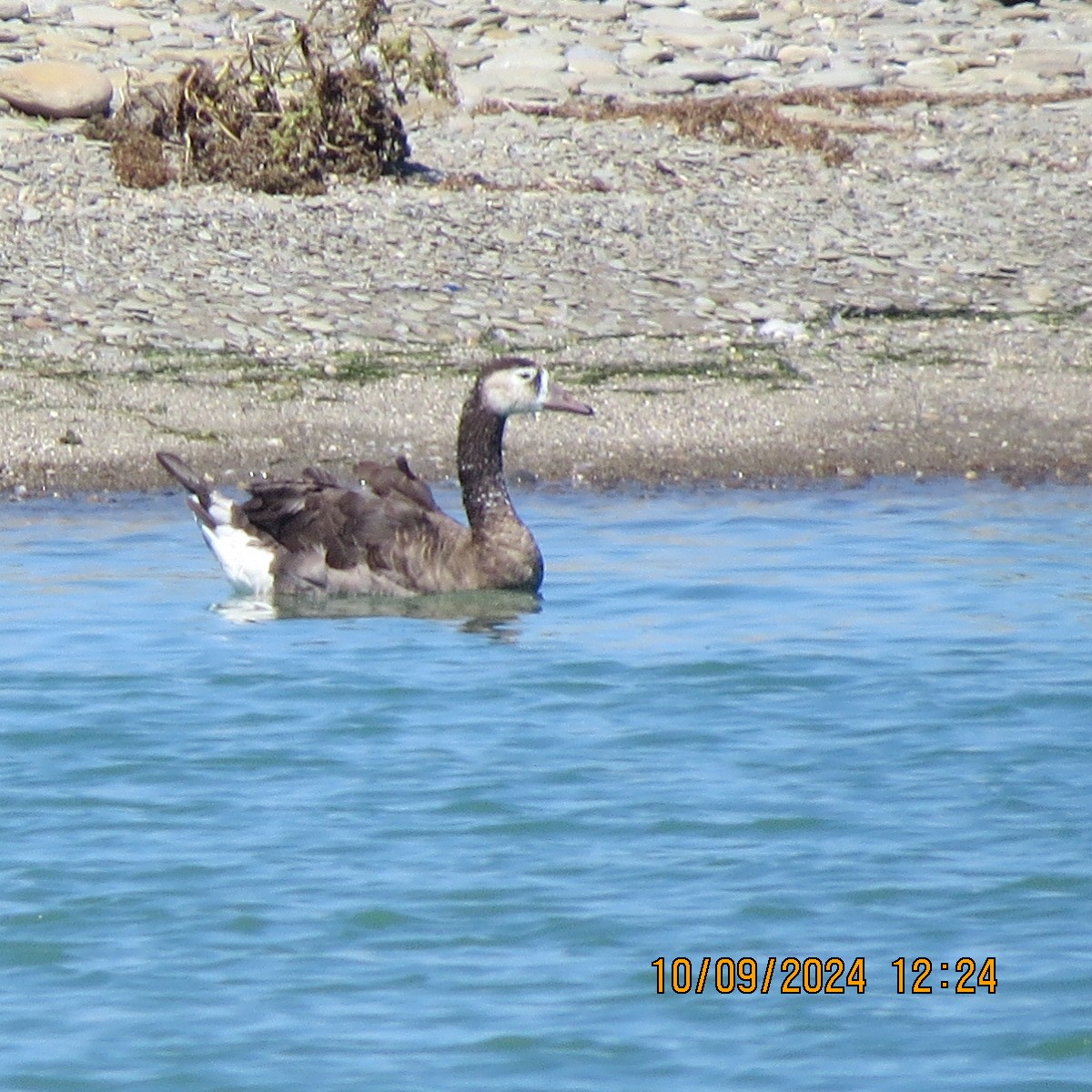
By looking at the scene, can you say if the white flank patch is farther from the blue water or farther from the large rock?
the large rock

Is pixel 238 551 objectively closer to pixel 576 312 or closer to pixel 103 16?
pixel 576 312

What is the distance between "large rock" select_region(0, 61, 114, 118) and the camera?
69.0 feet

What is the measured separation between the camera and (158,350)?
15562 mm

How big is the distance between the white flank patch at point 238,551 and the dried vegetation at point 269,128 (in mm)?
7898

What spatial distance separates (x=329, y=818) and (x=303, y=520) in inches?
146

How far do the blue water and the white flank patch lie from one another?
28 cm

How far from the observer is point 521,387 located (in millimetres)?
11797

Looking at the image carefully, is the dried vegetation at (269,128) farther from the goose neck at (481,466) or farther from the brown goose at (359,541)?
the brown goose at (359,541)

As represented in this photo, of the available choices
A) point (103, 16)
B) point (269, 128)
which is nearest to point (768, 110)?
point (269, 128)

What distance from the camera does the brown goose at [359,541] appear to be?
11289mm

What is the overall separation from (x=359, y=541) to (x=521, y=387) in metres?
1.27

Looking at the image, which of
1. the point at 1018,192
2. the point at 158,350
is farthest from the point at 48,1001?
the point at 1018,192
